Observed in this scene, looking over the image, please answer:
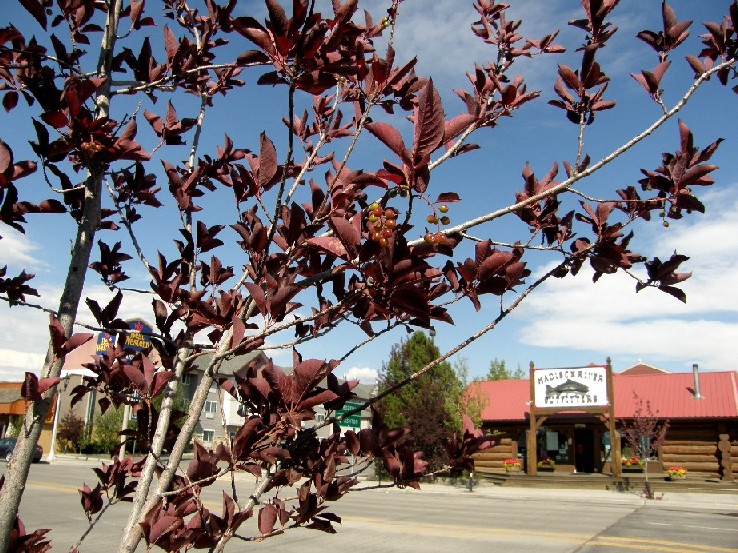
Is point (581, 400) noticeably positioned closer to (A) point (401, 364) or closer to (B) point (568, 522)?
(A) point (401, 364)

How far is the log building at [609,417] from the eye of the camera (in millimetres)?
26109

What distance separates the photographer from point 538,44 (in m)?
2.51

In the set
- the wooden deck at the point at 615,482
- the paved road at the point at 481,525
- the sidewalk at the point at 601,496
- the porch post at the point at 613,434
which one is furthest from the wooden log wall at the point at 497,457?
the paved road at the point at 481,525

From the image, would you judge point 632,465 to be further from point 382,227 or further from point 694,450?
point 382,227

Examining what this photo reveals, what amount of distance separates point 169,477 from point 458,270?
1106mm

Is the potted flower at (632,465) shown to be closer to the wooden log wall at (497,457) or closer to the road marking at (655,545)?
the wooden log wall at (497,457)

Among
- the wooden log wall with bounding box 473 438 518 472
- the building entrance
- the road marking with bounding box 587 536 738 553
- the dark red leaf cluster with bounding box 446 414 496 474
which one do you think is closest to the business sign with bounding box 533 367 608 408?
the wooden log wall with bounding box 473 438 518 472

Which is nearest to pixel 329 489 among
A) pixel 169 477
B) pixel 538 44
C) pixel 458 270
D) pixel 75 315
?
pixel 169 477

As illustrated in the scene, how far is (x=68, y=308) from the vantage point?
2.04 m

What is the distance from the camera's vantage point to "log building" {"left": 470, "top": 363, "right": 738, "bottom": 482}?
26109mm

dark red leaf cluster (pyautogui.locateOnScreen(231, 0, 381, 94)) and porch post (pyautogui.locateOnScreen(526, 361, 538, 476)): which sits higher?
dark red leaf cluster (pyautogui.locateOnScreen(231, 0, 381, 94))

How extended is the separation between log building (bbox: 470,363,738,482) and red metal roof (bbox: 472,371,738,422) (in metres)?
0.04

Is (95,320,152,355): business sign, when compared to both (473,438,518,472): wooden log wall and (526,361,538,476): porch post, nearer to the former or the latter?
(526,361,538,476): porch post

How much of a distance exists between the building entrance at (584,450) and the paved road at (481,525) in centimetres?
825
